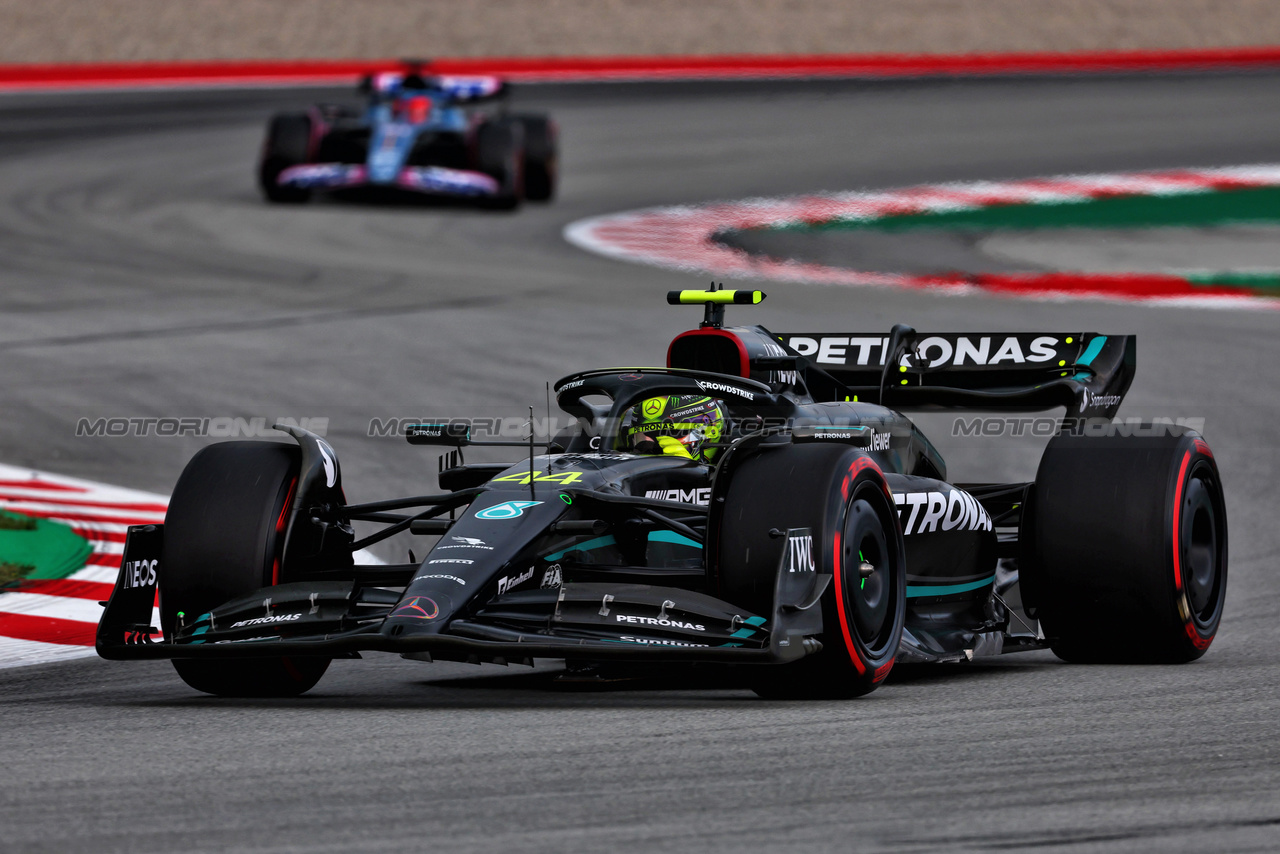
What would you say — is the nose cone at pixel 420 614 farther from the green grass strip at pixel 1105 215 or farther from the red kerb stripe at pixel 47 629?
the green grass strip at pixel 1105 215

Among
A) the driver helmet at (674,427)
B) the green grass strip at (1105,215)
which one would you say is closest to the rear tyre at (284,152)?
the green grass strip at (1105,215)

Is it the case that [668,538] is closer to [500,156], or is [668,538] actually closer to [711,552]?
[711,552]

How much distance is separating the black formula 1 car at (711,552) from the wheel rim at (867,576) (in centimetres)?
1

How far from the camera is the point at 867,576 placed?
267 inches

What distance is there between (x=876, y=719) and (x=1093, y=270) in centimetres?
1344

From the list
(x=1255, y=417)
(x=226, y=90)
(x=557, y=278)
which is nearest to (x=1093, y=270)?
(x=557, y=278)

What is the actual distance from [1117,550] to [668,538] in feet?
5.78

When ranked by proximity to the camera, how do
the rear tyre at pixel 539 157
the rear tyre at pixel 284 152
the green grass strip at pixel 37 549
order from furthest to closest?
the rear tyre at pixel 539 157 → the rear tyre at pixel 284 152 → the green grass strip at pixel 37 549

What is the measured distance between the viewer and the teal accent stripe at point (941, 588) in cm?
746

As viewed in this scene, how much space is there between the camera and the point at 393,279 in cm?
1792

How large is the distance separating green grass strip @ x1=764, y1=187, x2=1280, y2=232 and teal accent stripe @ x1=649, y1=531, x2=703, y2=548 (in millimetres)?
14426

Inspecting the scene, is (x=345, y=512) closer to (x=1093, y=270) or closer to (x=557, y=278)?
(x=557, y=278)

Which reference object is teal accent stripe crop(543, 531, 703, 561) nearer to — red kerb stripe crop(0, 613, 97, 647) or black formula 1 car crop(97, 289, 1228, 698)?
black formula 1 car crop(97, 289, 1228, 698)

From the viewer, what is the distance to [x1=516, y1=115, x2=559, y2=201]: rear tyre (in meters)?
22.6
